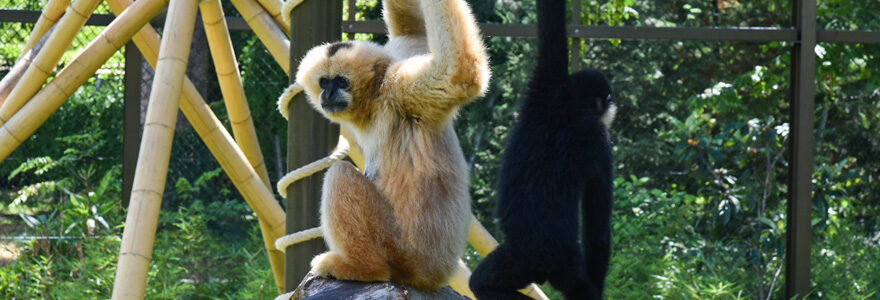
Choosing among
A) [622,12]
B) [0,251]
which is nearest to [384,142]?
[622,12]

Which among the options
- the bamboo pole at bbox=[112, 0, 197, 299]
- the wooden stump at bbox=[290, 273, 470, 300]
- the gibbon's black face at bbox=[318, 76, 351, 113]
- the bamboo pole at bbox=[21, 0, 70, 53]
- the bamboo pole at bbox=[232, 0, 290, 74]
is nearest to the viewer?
the wooden stump at bbox=[290, 273, 470, 300]

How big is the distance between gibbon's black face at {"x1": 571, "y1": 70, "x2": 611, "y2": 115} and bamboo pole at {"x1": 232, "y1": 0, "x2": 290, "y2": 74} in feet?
4.14

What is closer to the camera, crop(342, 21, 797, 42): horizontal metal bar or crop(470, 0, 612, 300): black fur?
crop(470, 0, 612, 300): black fur

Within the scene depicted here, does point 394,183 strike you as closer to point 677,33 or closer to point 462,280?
point 462,280

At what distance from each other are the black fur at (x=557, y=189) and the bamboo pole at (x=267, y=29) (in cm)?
116

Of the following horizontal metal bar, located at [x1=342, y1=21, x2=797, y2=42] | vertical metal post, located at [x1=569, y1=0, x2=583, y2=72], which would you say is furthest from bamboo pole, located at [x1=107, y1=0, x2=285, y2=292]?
vertical metal post, located at [x1=569, y1=0, x2=583, y2=72]

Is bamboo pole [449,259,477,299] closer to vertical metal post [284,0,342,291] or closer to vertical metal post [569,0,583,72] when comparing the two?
vertical metal post [284,0,342,291]

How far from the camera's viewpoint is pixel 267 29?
3.21 m

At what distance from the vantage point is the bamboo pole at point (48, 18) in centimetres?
380

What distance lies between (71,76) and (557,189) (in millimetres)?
2014

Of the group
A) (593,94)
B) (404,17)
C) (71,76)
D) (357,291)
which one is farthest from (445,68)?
(71,76)

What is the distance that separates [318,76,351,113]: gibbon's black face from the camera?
2.44 meters

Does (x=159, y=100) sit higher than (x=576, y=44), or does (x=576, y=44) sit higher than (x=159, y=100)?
(x=576, y=44)

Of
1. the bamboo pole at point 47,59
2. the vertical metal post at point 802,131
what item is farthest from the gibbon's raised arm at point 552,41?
the vertical metal post at point 802,131
